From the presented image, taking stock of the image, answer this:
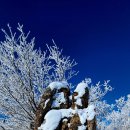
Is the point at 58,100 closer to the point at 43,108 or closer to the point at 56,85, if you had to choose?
the point at 56,85

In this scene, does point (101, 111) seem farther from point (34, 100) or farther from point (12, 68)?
point (12, 68)

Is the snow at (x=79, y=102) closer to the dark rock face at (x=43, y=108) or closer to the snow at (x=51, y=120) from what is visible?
the snow at (x=51, y=120)

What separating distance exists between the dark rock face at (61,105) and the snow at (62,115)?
0.12m

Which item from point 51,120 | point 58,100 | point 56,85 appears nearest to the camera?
point 51,120

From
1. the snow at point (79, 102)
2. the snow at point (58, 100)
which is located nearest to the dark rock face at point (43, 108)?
the snow at point (58, 100)

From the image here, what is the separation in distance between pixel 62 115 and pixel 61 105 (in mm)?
703

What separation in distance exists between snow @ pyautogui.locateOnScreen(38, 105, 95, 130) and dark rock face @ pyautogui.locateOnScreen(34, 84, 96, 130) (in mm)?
120

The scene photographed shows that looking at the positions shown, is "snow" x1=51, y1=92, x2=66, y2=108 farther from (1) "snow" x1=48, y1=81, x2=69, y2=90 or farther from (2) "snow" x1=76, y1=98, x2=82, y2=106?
(2) "snow" x1=76, y1=98, x2=82, y2=106

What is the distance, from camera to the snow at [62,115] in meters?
11.0

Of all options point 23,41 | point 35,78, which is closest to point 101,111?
point 35,78

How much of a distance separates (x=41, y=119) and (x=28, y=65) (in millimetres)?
2467

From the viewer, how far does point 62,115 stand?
1148 centimetres

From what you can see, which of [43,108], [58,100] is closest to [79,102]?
[58,100]

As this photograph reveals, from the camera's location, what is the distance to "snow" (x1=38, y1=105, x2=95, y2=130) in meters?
11.0
